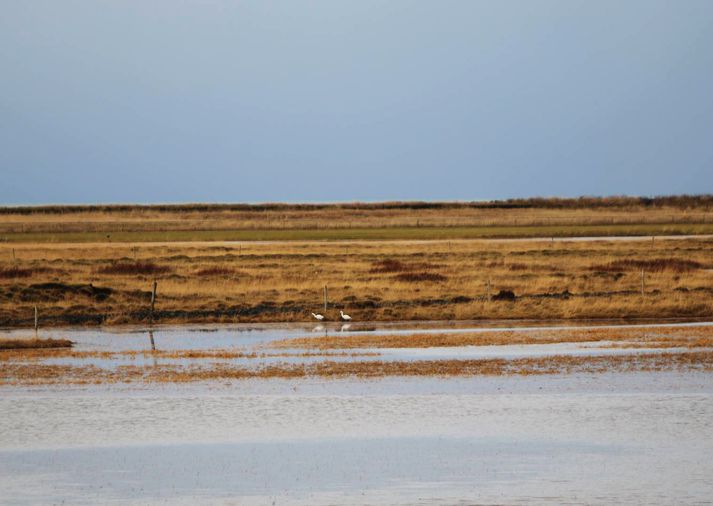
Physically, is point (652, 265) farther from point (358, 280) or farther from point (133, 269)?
point (133, 269)

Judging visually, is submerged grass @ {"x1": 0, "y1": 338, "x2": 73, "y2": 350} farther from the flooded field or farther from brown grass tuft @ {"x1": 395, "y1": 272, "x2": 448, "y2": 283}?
brown grass tuft @ {"x1": 395, "y1": 272, "x2": 448, "y2": 283}

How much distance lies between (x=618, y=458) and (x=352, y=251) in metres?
59.9

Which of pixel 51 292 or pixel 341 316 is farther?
pixel 51 292

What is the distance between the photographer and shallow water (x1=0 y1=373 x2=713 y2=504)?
638 inches

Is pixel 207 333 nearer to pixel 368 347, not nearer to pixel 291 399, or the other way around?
pixel 368 347

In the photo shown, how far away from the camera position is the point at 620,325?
38.9 metres

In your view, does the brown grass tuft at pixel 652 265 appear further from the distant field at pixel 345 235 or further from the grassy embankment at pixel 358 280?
the distant field at pixel 345 235

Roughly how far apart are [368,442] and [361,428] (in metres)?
1.24

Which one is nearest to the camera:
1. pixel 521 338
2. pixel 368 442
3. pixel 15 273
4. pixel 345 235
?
pixel 368 442

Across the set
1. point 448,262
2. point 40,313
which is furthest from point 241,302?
point 448,262

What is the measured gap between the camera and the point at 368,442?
1977 cm

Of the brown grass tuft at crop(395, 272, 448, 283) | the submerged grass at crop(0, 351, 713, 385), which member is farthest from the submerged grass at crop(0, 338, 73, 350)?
the brown grass tuft at crop(395, 272, 448, 283)

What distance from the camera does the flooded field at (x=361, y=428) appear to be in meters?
16.4

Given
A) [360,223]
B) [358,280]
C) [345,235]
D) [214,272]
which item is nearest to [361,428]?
[358,280]
